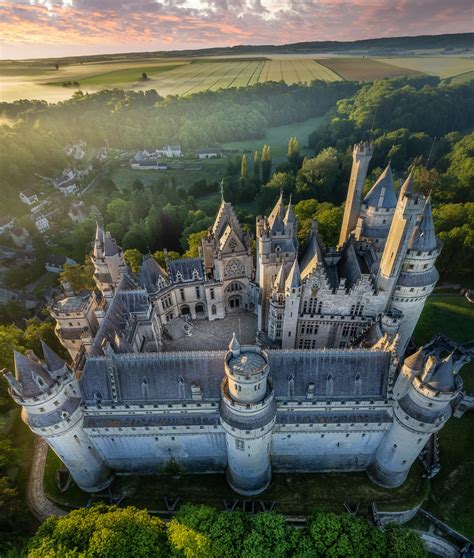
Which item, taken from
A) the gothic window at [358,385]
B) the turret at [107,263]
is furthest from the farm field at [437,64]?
the gothic window at [358,385]

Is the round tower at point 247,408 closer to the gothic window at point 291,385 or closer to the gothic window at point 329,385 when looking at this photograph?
the gothic window at point 291,385

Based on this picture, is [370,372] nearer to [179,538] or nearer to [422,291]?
[422,291]

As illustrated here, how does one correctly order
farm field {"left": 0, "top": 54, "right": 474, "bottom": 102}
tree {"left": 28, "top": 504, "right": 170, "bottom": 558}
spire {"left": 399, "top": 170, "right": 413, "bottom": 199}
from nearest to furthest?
tree {"left": 28, "top": 504, "right": 170, "bottom": 558} < spire {"left": 399, "top": 170, "right": 413, "bottom": 199} < farm field {"left": 0, "top": 54, "right": 474, "bottom": 102}

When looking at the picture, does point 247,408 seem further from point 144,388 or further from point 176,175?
point 176,175

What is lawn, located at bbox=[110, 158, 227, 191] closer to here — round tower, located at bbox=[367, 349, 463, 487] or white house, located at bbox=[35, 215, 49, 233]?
white house, located at bbox=[35, 215, 49, 233]

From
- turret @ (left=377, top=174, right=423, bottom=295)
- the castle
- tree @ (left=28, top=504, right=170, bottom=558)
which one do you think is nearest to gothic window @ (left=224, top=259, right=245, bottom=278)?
the castle
